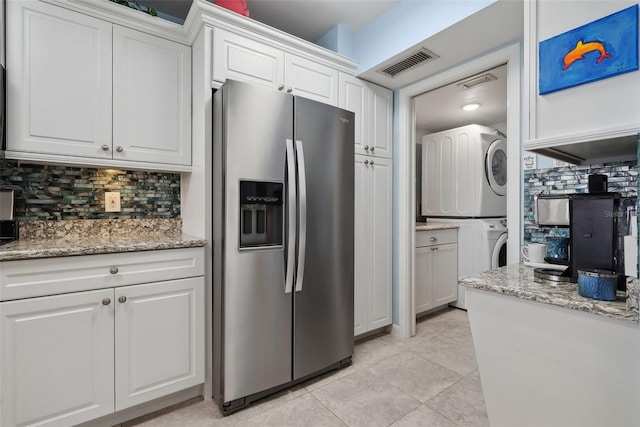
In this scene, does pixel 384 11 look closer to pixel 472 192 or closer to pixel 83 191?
pixel 472 192

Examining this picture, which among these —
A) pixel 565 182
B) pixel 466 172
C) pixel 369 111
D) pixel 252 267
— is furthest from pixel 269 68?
pixel 466 172

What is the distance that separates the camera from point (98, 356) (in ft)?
5.05

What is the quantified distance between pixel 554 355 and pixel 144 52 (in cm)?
257

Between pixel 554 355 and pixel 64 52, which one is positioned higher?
pixel 64 52

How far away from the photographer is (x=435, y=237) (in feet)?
11.1

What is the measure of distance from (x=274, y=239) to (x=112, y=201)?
3.86 feet

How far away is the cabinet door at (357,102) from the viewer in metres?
2.46

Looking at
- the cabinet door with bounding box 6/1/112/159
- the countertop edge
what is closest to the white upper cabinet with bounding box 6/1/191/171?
the cabinet door with bounding box 6/1/112/159

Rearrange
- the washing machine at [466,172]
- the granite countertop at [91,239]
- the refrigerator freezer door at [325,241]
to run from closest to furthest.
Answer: the granite countertop at [91,239] < the refrigerator freezer door at [325,241] < the washing machine at [466,172]

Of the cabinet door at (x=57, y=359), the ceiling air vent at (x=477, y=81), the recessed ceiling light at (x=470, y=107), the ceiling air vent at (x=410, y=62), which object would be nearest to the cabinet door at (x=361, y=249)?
the ceiling air vent at (x=410, y=62)

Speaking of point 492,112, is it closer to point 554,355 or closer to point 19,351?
point 554,355

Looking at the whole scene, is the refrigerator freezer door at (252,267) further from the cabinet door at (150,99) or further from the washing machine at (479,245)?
→ the washing machine at (479,245)

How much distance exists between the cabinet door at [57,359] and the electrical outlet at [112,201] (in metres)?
0.76

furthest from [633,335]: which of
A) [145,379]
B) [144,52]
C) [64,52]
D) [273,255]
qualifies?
[64,52]
